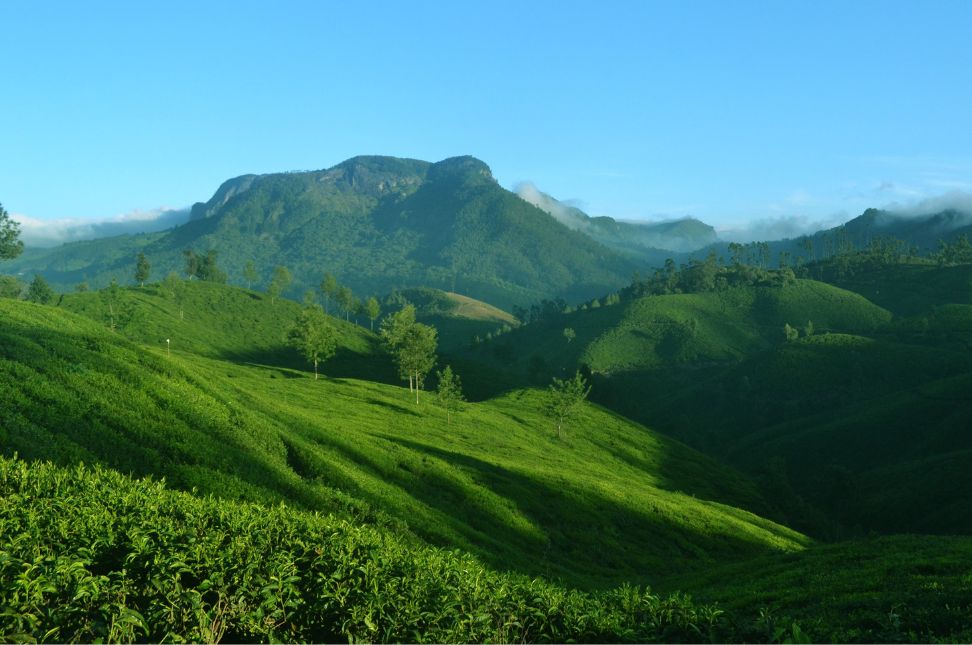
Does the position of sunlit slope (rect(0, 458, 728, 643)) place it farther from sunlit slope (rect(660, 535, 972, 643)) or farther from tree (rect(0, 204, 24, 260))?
tree (rect(0, 204, 24, 260))

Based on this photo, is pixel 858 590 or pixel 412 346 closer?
pixel 858 590

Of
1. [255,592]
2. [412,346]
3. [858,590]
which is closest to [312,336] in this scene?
[412,346]

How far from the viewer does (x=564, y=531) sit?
2576 inches

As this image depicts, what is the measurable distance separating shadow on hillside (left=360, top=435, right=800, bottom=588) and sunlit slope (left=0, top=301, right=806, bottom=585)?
0.68 feet

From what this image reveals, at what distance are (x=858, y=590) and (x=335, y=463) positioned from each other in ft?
121

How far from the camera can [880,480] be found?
527 ft

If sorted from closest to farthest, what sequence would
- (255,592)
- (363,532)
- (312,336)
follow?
1. (255,592)
2. (363,532)
3. (312,336)

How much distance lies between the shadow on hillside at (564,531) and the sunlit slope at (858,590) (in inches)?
359

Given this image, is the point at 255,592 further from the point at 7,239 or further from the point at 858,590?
the point at 7,239

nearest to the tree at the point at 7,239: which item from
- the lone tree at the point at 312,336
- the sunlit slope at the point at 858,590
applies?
the lone tree at the point at 312,336

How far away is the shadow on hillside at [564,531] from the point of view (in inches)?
2096

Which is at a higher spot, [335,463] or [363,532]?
[363,532]

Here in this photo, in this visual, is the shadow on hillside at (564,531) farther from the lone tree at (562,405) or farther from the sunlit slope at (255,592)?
the lone tree at (562,405)

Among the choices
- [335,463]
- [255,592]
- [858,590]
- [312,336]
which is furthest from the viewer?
[312,336]
